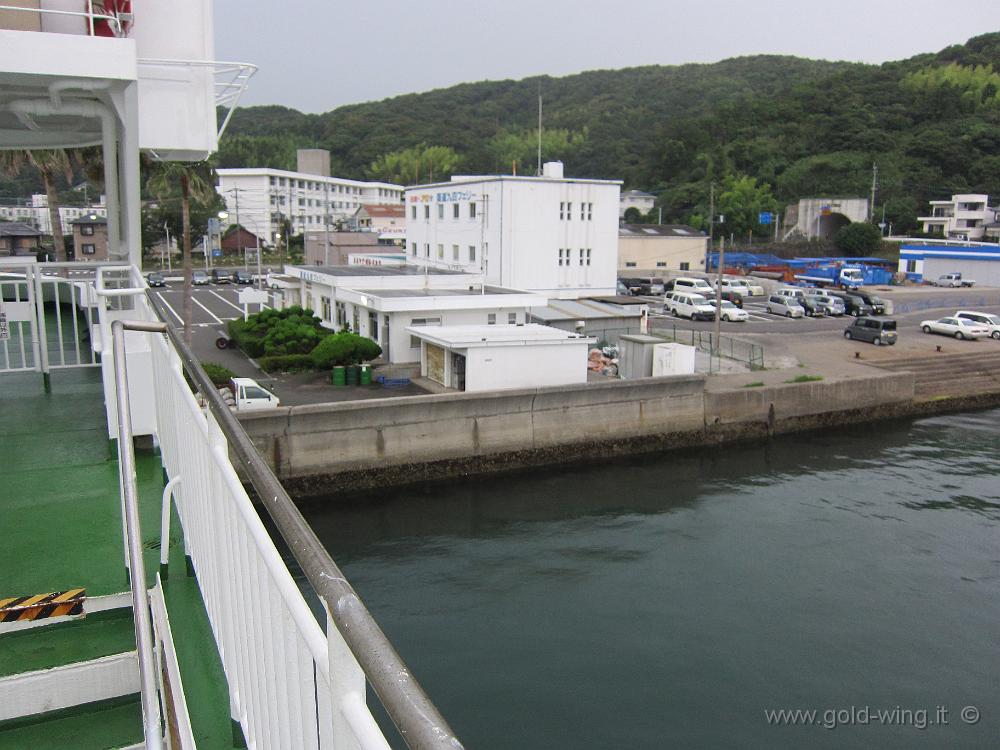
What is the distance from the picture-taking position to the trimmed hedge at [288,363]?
22.9 metres

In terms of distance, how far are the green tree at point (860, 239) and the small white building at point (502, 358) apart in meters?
52.5

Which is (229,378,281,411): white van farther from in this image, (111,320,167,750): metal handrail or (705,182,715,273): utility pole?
(705,182,715,273): utility pole

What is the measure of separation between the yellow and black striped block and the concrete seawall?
13.9 meters

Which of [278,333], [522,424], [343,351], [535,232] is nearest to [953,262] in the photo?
[535,232]

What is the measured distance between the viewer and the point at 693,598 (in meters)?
13.0

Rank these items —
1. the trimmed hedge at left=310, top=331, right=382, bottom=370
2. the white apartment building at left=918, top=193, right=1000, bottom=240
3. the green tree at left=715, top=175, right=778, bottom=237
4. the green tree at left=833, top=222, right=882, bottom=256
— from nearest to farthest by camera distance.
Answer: the trimmed hedge at left=310, top=331, right=382, bottom=370 → the green tree at left=833, top=222, right=882, bottom=256 → the white apartment building at left=918, top=193, right=1000, bottom=240 → the green tree at left=715, top=175, right=778, bottom=237

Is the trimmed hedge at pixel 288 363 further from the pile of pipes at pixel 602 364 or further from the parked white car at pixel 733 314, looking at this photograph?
the parked white car at pixel 733 314

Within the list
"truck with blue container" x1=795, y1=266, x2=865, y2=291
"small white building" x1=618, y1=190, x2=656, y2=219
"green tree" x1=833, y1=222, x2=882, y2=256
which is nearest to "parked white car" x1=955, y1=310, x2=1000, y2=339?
"truck with blue container" x1=795, y1=266, x2=865, y2=291

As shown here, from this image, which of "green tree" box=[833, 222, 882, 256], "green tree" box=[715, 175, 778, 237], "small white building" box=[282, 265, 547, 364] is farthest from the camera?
"green tree" box=[715, 175, 778, 237]

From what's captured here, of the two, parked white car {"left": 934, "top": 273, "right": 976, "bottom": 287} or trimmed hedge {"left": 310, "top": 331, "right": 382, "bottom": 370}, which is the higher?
parked white car {"left": 934, "top": 273, "right": 976, "bottom": 287}

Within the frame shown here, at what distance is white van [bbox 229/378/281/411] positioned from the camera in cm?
1781

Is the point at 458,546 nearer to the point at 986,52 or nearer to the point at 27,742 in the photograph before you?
the point at 27,742

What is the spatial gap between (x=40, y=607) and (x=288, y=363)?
19964 millimetres

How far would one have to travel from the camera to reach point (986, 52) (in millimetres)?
112750
